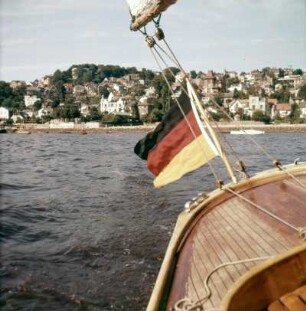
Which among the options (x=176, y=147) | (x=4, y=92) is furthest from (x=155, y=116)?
(x=176, y=147)

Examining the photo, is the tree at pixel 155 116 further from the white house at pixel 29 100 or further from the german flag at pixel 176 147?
the german flag at pixel 176 147

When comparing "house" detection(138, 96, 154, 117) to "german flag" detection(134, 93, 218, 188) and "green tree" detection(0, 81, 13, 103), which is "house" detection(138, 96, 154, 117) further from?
"german flag" detection(134, 93, 218, 188)

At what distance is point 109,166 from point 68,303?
21607 mm

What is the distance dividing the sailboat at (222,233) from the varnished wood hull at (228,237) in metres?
0.01

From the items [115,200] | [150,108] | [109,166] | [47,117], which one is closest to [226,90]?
[150,108]

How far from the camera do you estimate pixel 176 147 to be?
23.1ft

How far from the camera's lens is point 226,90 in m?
172

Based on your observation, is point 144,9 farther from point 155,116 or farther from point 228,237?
point 155,116

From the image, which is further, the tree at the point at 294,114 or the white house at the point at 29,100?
the white house at the point at 29,100

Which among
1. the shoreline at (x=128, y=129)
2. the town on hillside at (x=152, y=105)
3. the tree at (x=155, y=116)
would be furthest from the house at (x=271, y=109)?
the tree at (x=155, y=116)

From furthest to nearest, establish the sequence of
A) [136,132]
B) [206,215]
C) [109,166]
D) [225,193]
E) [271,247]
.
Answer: [136,132], [109,166], [225,193], [206,215], [271,247]

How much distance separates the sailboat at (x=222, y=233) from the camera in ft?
12.7

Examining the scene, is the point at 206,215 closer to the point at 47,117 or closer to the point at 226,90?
A: the point at 47,117

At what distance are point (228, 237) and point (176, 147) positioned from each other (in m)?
1.94
